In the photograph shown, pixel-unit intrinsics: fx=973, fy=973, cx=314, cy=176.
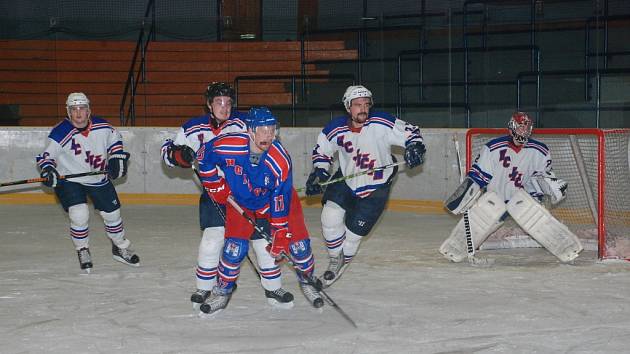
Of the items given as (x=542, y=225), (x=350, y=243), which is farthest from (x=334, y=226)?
(x=542, y=225)

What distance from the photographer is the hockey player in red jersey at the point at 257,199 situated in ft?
13.9

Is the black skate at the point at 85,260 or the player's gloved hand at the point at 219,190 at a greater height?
the player's gloved hand at the point at 219,190

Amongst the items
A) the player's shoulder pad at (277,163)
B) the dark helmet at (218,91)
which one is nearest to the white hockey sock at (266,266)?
the player's shoulder pad at (277,163)

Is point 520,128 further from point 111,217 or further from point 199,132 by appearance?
point 111,217

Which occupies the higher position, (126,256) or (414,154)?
(414,154)

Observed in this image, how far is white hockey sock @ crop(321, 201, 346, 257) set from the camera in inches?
211

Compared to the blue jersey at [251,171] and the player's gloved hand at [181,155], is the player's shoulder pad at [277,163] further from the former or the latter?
the player's gloved hand at [181,155]

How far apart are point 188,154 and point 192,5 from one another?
7.03 m

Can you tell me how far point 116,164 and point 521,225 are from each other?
8.22 ft

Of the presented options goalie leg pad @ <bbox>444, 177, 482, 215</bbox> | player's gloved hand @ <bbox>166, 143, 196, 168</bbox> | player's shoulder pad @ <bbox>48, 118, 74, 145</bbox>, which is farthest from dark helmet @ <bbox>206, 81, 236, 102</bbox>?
goalie leg pad @ <bbox>444, 177, 482, 215</bbox>

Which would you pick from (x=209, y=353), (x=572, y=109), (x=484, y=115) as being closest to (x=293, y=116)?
(x=484, y=115)

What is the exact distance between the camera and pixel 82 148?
592cm

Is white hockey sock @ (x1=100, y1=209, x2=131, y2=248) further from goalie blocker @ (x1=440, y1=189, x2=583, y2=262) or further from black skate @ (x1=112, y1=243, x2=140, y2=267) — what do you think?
goalie blocker @ (x1=440, y1=189, x2=583, y2=262)

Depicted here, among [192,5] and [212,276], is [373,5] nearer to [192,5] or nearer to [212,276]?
[192,5]
